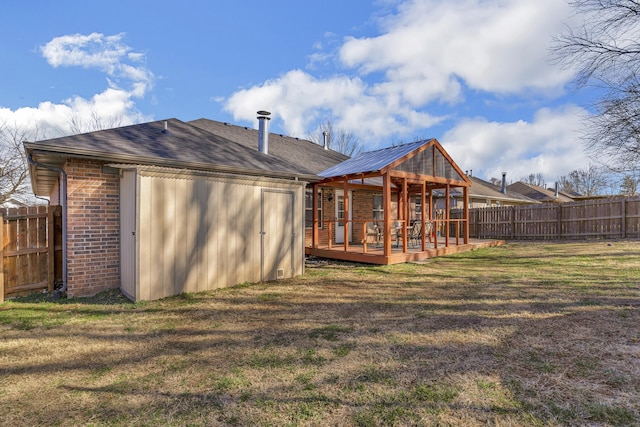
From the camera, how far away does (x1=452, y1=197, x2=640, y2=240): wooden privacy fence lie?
48.6 feet

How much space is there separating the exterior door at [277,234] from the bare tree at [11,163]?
69.1ft

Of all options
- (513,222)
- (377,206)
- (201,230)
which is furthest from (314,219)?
(513,222)

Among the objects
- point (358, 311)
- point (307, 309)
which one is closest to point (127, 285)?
point (307, 309)

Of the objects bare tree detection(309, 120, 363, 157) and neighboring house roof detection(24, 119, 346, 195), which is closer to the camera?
neighboring house roof detection(24, 119, 346, 195)

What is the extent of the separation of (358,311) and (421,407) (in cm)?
266

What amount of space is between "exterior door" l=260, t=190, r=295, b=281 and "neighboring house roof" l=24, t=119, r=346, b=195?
82 cm

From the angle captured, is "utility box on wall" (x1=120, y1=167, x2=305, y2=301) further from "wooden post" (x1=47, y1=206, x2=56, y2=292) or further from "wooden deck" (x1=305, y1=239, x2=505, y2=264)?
"wooden deck" (x1=305, y1=239, x2=505, y2=264)

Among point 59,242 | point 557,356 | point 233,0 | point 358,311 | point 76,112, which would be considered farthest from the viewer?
point 76,112

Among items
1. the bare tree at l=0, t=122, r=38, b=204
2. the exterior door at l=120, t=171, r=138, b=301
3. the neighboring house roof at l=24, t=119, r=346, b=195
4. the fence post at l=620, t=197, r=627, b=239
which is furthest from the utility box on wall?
the bare tree at l=0, t=122, r=38, b=204

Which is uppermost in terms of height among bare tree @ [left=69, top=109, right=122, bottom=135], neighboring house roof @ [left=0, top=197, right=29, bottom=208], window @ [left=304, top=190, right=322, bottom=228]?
bare tree @ [left=69, top=109, right=122, bottom=135]

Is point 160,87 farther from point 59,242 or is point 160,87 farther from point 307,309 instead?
point 307,309

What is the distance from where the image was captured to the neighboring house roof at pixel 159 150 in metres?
5.93

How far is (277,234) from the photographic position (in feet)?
25.3

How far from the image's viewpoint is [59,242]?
652 cm
